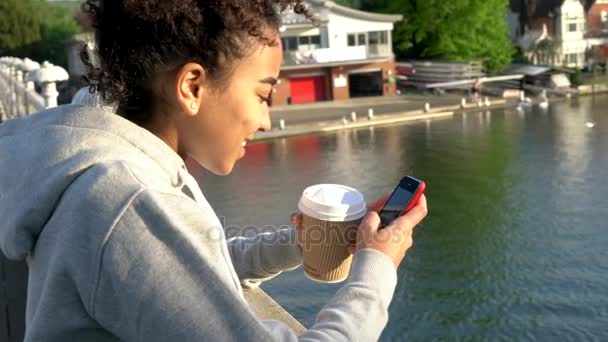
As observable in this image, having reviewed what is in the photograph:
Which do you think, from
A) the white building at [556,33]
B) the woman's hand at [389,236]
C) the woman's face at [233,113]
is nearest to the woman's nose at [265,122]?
the woman's face at [233,113]

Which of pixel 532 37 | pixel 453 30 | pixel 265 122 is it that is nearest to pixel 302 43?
pixel 453 30

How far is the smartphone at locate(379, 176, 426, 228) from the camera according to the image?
158 cm

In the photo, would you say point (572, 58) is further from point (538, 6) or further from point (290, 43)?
point (290, 43)

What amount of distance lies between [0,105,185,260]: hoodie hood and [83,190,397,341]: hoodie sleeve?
12 centimetres

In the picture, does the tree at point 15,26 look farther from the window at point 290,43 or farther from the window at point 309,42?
the window at point 309,42

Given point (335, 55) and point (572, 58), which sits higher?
point (335, 55)

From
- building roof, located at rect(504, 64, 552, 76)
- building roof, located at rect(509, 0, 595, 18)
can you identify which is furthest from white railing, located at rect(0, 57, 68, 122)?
building roof, located at rect(509, 0, 595, 18)

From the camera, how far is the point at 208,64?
4.08 ft

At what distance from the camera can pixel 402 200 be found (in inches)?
64.4

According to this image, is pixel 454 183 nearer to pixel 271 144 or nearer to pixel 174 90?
pixel 271 144

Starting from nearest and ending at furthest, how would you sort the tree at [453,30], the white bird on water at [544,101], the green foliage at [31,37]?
the white bird on water at [544,101] → the tree at [453,30] → the green foliage at [31,37]

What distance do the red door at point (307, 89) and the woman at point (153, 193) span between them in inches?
1201

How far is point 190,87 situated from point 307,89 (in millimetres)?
31210

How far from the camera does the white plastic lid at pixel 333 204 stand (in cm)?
172
